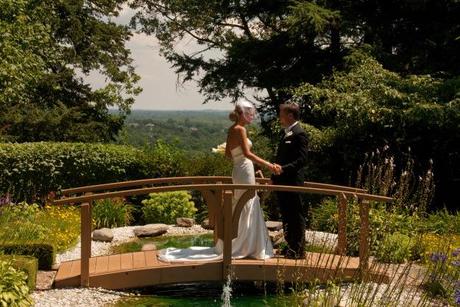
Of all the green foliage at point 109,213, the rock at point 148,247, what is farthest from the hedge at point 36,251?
the green foliage at point 109,213

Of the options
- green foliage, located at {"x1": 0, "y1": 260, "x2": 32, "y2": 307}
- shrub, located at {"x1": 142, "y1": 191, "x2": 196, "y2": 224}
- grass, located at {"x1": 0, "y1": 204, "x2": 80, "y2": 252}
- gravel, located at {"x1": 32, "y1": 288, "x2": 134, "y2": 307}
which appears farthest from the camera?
shrub, located at {"x1": 142, "y1": 191, "x2": 196, "y2": 224}

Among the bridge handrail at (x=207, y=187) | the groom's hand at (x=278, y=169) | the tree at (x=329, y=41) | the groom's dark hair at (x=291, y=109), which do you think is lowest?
the bridge handrail at (x=207, y=187)

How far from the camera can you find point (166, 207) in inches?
573

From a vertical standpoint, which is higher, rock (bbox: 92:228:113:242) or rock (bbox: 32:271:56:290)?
rock (bbox: 32:271:56:290)

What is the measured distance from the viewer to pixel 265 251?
8734 mm

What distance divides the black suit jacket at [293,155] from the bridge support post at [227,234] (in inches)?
31.2

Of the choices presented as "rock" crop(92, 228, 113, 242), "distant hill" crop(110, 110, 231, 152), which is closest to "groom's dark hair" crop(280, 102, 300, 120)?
"rock" crop(92, 228, 113, 242)

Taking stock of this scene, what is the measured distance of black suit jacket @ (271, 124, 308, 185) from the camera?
8227 mm

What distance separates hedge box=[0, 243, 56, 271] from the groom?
10.6 feet

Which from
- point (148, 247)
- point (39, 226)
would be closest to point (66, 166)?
point (148, 247)

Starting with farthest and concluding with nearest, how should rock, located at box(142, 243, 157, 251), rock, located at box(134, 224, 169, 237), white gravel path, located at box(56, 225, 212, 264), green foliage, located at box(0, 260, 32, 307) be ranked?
rock, located at box(134, 224, 169, 237) < rock, located at box(142, 243, 157, 251) < white gravel path, located at box(56, 225, 212, 264) < green foliage, located at box(0, 260, 32, 307)

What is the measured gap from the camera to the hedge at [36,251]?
27.6 feet

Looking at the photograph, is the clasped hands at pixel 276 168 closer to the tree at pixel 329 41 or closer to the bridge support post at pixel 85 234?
the bridge support post at pixel 85 234

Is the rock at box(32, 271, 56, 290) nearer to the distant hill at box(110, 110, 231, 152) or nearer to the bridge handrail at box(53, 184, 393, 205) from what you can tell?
the bridge handrail at box(53, 184, 393, 205)
